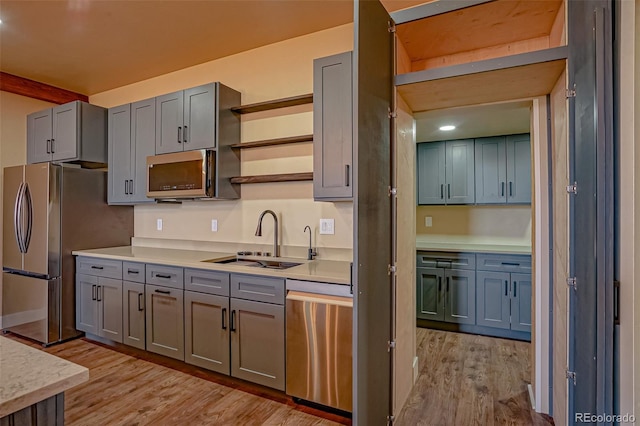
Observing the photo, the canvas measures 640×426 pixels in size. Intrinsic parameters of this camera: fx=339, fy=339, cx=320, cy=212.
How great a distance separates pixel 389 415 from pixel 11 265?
13.0 feet

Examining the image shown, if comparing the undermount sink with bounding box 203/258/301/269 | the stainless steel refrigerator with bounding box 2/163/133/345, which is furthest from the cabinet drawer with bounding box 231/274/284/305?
the stainless steel refrigerator with bounding box 2/163/133/345

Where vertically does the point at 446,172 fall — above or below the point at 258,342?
above

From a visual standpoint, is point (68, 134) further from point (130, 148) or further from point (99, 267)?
point (99, 267)

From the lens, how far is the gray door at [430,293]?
12.2 feet

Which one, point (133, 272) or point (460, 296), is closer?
point (133, 272)

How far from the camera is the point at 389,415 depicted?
6.40 feet

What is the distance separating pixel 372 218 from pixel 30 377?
51.2 inches

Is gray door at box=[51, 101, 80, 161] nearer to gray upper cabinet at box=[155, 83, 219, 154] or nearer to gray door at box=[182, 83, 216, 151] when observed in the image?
gray upper cabinet at box=[155, 83, 219, 154]

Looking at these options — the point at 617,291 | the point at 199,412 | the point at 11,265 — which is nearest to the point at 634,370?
the point at 617,291

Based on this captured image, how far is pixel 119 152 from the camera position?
3473mm

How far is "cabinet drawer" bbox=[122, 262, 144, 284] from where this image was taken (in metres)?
2.89

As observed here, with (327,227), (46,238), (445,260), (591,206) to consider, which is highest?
(591,206)

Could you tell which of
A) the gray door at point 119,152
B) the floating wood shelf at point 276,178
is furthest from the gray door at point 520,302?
the gray door at point 119,152

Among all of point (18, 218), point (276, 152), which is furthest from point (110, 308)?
point (276, 152)
